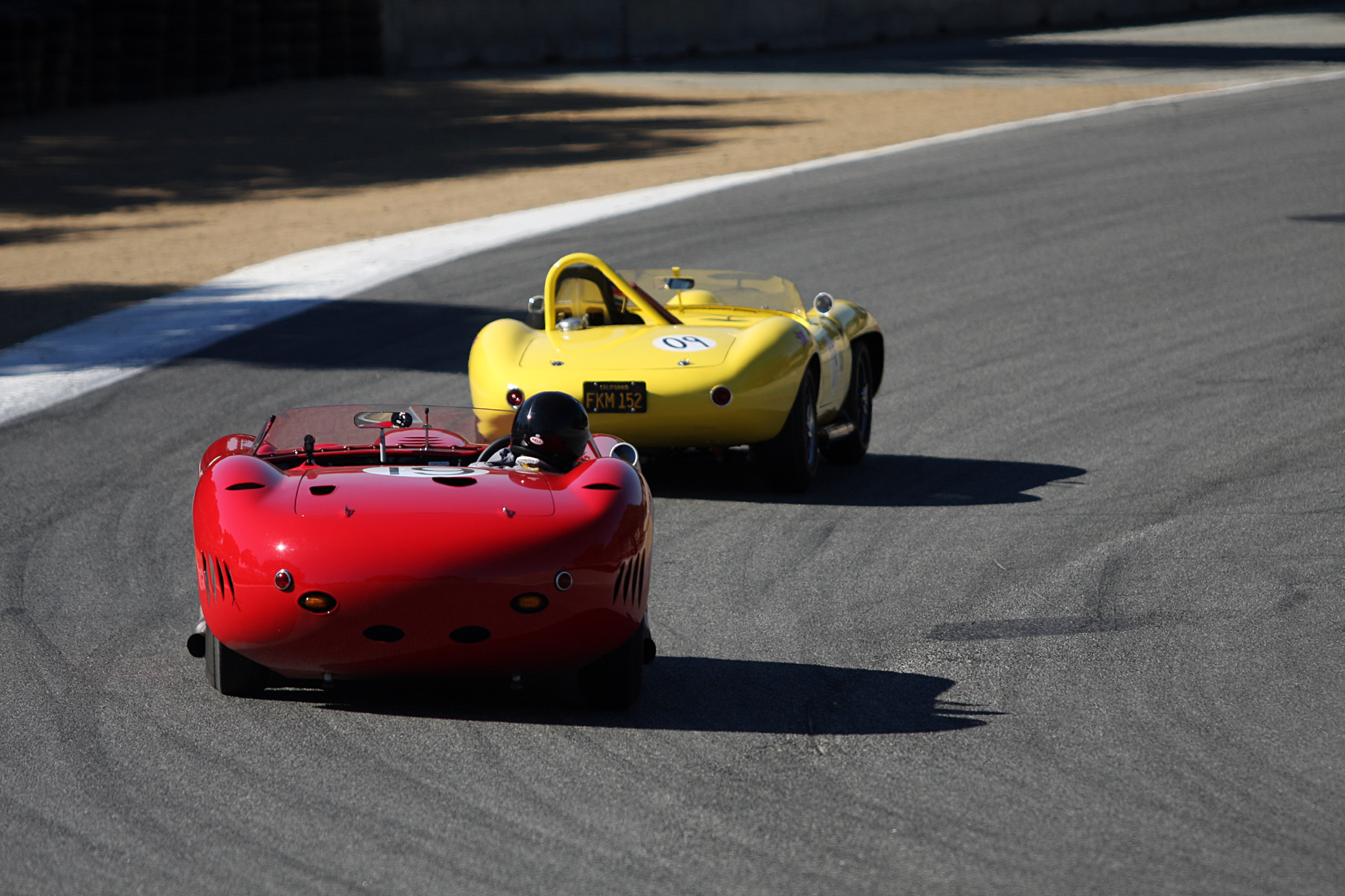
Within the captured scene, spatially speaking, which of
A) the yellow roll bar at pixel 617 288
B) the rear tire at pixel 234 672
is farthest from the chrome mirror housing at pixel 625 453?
the yellow roll bar at pixel 617 288

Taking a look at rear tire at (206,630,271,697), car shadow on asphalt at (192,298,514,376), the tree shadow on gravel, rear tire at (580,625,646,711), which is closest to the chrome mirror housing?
rear tire at (580,625,646,711)

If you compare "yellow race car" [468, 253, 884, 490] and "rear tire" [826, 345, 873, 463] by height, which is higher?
"yellow race car" [468, 253, 884, 490]

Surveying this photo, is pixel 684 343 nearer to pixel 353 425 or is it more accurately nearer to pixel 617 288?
pixel 617 288

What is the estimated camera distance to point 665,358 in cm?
853

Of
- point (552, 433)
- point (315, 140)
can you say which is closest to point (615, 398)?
point (552, 433)

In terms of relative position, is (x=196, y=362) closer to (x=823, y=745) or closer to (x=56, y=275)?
(x=56, y=275)

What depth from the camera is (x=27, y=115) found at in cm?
2744

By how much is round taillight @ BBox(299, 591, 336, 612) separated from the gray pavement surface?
2741cm

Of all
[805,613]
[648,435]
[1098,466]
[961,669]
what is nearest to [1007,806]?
[961,669]

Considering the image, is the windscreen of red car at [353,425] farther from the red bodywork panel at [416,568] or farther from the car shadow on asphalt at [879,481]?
the car shadow on asphalt at [879,481]

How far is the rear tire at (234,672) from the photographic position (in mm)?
5273

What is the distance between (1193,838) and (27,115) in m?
27.2

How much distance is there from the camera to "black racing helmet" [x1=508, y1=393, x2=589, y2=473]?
5.64 metres

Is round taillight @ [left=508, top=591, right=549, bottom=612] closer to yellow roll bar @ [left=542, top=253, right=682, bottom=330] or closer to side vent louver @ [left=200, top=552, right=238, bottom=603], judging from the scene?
side vent louver @ [left=200, top=552, right=238, bottom=603]
